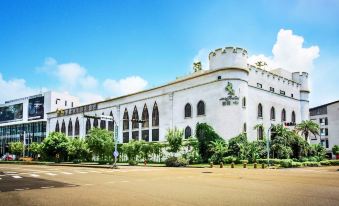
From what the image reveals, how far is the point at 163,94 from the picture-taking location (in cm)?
5841

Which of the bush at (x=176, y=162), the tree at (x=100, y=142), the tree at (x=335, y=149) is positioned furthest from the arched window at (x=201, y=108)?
the tree at (x=335, y=149)

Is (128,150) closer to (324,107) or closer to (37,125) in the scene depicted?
(37,125)

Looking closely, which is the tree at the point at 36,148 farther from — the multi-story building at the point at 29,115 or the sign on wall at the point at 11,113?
the sign on wall at the point at 11,113

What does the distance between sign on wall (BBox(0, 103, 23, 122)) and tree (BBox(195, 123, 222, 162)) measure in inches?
2673

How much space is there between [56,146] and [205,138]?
90.6 ft

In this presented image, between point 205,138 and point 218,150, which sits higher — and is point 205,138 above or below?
above

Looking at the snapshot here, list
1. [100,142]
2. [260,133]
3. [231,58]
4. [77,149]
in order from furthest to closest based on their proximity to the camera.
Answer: [77,149] < [260,133] < [100,142] < [231,58]

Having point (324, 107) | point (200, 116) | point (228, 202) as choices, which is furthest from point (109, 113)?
point (228, 202)

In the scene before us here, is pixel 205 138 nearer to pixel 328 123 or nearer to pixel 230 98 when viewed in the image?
pixel 230 98

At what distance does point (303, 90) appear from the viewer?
63125 mm

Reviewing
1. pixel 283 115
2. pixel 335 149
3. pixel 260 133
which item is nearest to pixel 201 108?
pixel 260 133

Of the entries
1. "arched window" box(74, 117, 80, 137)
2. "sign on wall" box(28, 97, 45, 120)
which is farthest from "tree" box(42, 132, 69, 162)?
"sign on wall" box(28, 97, 45, 120)

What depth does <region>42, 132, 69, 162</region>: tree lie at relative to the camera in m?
60.2

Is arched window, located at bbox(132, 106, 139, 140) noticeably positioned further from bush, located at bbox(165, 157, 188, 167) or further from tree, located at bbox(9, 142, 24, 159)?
tree, located at bbox(9, 142, 24, 159)
